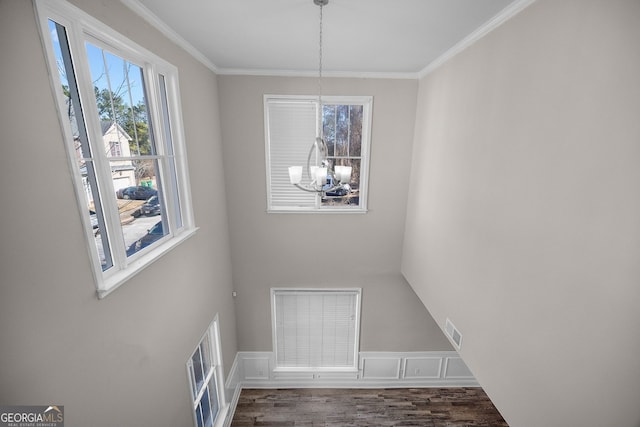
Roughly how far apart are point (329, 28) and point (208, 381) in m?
4.41

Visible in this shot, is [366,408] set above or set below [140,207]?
below

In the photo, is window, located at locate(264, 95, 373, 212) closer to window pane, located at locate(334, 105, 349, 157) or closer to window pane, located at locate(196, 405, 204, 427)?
window pane, located at locate(334, 105, 349, 157)

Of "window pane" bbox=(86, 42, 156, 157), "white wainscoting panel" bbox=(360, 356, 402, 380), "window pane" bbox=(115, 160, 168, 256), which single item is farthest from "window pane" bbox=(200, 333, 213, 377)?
"white wainscoting panel" bbox=(360, 356, 402, 380)

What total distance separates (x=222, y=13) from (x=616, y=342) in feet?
11.0

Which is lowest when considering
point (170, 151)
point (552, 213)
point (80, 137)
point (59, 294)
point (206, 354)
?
point (206, 354)

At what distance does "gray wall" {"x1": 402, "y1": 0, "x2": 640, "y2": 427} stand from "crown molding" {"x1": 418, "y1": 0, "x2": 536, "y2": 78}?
0.06 meters

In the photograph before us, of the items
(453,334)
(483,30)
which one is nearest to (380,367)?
(453,334)

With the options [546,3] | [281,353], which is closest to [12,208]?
[546,3]

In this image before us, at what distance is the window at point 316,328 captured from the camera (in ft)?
15.7

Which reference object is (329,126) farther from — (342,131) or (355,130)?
(355,130)

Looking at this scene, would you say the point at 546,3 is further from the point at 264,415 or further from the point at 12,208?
the point at 264,415

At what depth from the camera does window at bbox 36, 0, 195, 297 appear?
1.54 metres

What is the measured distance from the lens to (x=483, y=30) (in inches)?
93.7

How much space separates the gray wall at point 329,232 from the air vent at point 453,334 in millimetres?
1644
